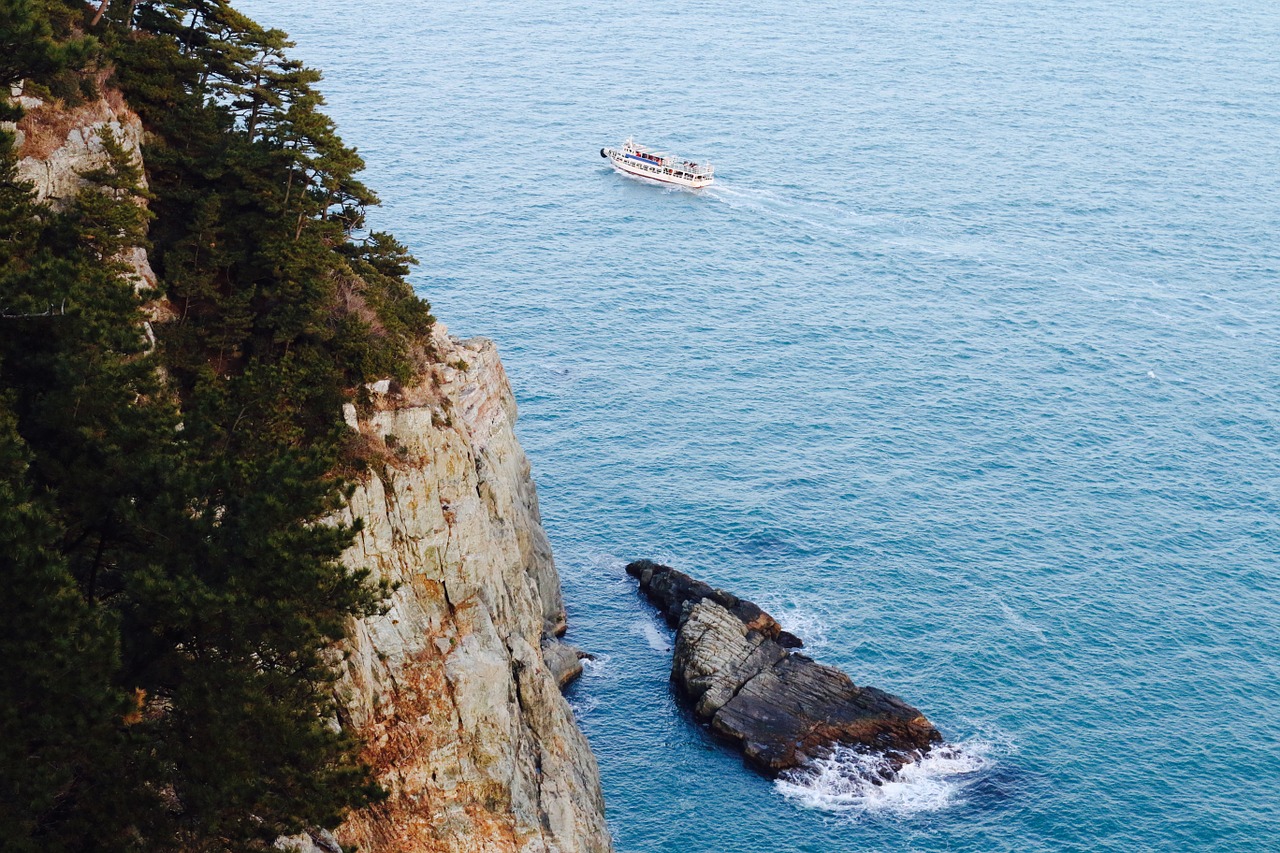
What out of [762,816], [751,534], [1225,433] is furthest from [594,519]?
[1225,433]

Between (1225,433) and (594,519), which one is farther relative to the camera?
(1225,433)

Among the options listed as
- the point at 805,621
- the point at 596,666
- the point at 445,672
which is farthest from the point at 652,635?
the point at 445,672

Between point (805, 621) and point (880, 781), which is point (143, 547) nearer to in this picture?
point (880, 781)

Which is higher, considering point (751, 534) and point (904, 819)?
point (751, 534)

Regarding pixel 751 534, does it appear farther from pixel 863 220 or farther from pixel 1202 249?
pixel 1202 249

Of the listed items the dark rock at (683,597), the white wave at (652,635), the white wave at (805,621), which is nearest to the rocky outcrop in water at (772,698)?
the dark rock at (683,597)

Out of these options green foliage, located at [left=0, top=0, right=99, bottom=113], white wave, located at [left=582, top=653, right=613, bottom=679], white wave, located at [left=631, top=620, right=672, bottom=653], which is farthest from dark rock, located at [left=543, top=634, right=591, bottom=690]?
green foliage, located at [left=0, top=0, right=99, bottom=113]

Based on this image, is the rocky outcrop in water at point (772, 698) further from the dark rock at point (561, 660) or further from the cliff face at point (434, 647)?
the cliff face at point (434, 647)
